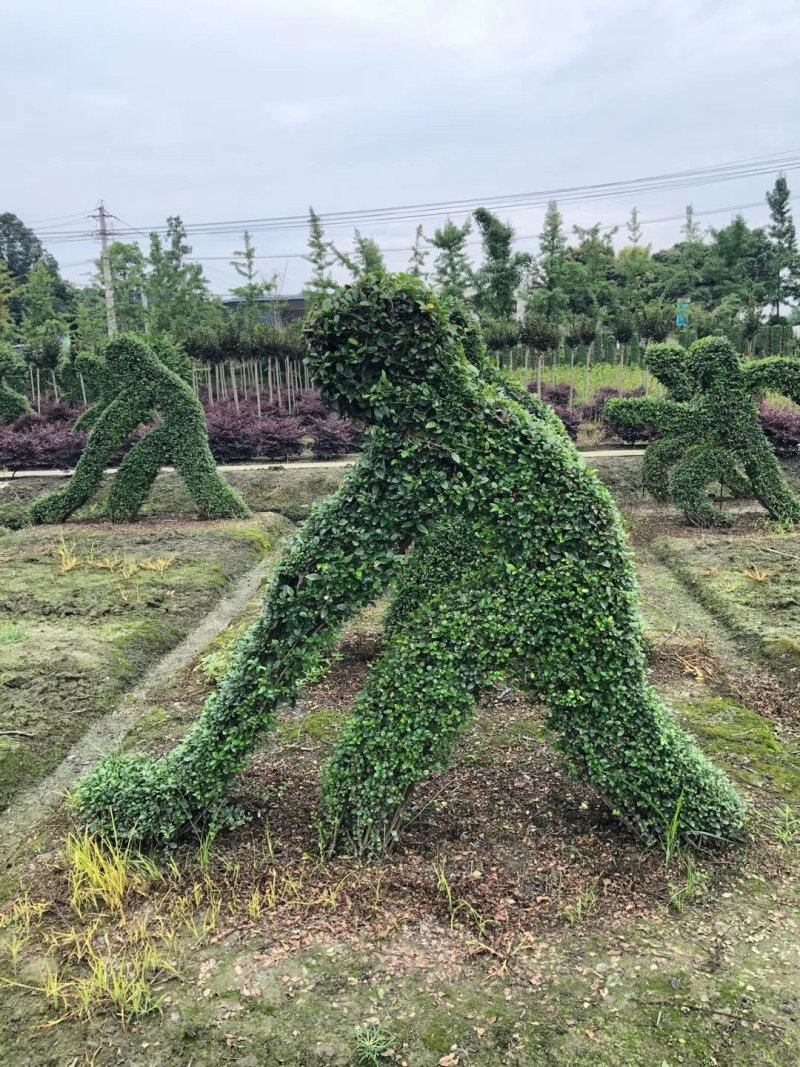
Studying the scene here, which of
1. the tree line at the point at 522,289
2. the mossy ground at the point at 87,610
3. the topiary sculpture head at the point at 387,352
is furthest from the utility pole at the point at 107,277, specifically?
the topiary sculpture head at the point at 387,352

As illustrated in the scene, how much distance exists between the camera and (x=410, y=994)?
2.98 metres

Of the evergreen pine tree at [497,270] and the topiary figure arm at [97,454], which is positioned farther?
the evergreen pine tree at [497,270]

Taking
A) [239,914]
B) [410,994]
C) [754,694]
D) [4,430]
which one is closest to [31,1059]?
[239,914]

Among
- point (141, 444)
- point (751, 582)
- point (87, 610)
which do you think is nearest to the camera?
point (87, 610)

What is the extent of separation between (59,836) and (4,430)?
52.9ft

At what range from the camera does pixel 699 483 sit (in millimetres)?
10906

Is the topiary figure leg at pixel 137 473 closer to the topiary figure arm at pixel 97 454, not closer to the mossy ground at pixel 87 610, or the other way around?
the topiary figure arm at pixel 97 454

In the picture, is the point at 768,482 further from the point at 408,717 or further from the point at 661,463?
the point at 408,717

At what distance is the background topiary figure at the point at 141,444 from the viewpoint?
11.2 m

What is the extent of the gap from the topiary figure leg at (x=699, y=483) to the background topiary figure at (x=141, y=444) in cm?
662

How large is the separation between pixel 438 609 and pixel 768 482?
27.9ft

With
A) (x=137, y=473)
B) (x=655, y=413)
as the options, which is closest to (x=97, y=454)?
(x=137, y=473)

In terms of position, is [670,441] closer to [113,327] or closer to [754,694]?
[754,694]

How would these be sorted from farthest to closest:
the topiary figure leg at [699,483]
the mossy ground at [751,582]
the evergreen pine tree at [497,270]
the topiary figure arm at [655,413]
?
the evergreen pine tree at [497,270], the topiary figure arm at [655,413], the topiary figure leg at [699,483], the mossy ground at [751,582]
